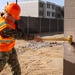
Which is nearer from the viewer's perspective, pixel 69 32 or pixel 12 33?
pixel 12 33

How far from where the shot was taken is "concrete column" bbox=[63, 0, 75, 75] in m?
4.71

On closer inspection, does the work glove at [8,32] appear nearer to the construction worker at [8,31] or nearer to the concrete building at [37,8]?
the construction worker at [8,31]

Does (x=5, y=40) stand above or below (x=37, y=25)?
above

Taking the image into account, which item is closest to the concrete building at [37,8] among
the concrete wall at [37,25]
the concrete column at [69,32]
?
the concrete wall at [37,25]

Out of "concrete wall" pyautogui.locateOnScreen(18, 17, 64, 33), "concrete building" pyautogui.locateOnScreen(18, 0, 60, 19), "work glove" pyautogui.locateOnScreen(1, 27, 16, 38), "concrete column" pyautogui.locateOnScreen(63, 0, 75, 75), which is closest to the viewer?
"work glove" pyautogui.locateOnScreen(1, 27, 16, 38)

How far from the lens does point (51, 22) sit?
31297mm

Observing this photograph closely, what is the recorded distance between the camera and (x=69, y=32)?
15.5 ft

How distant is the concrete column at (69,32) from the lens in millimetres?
4711

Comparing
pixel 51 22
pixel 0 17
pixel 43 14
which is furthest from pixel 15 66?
pixel 43 14

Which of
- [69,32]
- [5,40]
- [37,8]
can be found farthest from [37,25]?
[37,8]

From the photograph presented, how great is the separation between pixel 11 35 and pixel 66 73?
1.73m

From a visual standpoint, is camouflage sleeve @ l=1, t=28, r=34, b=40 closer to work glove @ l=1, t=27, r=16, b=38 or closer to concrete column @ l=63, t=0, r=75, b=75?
work glove @ l=1, t=27, r=16, b=38

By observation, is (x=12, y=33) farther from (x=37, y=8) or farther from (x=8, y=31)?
(x=37, y=8)

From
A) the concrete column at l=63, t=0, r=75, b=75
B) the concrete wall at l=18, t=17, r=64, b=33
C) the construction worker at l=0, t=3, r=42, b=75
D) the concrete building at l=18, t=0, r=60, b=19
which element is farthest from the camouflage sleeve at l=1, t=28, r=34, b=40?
the concrete building at l=18, t=0, r=60, b=19
